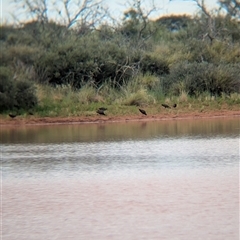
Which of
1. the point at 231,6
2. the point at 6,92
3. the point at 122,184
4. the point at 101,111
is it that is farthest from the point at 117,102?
the point at 231,6

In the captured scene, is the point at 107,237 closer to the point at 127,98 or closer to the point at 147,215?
the point at 147,215

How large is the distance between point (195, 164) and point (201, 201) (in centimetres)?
349

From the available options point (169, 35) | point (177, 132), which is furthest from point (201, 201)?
point (169, 35)

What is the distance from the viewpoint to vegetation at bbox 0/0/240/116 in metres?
24.1

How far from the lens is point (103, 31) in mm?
35656

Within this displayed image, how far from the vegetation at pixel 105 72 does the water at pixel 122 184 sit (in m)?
4.60

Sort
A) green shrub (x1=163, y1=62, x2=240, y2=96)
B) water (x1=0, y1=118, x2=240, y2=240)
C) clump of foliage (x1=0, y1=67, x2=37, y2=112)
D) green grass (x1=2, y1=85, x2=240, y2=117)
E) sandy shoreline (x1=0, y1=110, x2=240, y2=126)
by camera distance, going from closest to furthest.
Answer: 1. water (x1=0, y1=118, x2=240, y2=240)
2. sandy shoreline (x1=0, y1=110, x2=240, y2=126)
3. clump of foliage (x1=0, y1=67, x2=37, y2=112)
4. green grass (x1=2, y1=85, x2=240, y2=117)
5. green shrub (x1=163, y1=62, x2=240, y2=96)

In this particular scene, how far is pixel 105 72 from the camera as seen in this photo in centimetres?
2792

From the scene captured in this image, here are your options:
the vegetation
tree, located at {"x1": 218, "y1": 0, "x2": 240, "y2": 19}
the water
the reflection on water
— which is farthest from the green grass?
tree, located at {"x1": 218, "y1": 0, "x2": 240, "y2": 19}

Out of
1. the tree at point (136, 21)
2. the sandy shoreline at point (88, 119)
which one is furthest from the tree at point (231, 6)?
the sandy shoreline at point (88, 119)

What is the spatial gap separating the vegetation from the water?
4.60 meters

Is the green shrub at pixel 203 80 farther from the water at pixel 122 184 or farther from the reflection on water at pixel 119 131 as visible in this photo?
the water at pixel 122 184

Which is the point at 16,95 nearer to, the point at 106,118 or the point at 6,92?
the point at 6,92

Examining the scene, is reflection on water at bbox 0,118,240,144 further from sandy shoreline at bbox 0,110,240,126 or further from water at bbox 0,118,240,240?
sandy shoreline at bbox 0,110,240,126
